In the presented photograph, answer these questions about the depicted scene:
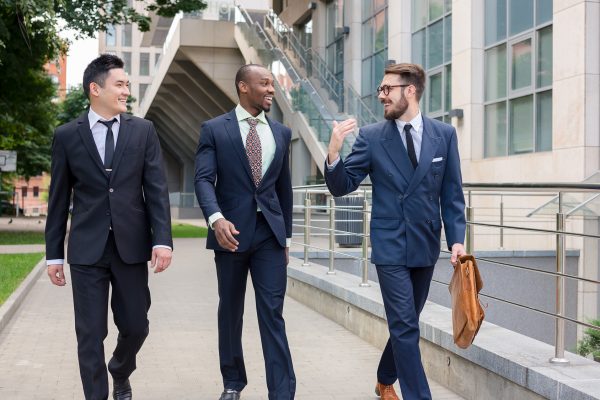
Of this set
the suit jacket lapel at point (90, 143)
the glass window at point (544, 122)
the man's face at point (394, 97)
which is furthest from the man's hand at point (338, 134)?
the glass window at point (544, 122)

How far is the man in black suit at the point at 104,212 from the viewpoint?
4711 mm

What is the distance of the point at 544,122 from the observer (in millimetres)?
18500

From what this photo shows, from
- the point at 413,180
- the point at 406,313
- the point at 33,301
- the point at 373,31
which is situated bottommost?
the point at 33,301

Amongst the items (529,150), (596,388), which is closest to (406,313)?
(596,388)

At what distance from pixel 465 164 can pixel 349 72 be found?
10.5 m

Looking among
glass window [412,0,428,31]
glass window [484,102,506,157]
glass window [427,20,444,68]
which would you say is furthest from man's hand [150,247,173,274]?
glass window [412,0,428,31]

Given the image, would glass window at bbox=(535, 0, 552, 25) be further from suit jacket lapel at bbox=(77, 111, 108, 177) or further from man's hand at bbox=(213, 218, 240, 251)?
suit jacket lapel at bbox=(77, 111, 108, 177)

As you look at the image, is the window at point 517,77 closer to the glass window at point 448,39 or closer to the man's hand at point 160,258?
the glass window at point 448,39

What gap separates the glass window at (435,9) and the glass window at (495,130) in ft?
12.9

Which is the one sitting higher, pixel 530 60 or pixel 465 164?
pixel 530 60

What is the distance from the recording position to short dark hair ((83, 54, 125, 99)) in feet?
15.7

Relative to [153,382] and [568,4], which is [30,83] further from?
[153,382]

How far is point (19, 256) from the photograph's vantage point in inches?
705

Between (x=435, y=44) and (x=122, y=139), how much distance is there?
20.4m
